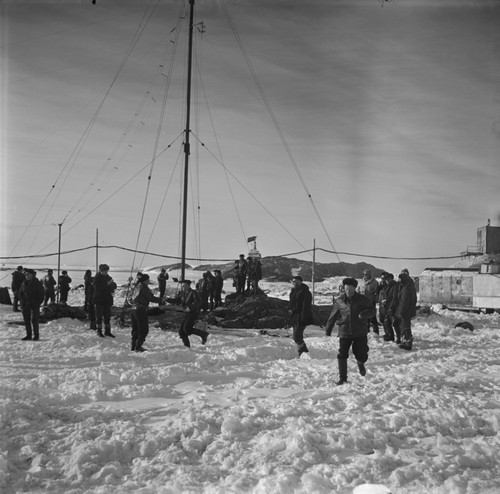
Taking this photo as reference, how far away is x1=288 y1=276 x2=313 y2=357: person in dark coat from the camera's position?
10.9m

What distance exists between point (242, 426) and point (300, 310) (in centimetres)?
551

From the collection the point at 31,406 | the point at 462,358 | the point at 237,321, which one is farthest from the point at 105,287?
the point at 462,358

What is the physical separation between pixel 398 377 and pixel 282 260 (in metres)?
57.9

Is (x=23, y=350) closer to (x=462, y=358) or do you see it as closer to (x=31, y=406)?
(x=31, y=406)

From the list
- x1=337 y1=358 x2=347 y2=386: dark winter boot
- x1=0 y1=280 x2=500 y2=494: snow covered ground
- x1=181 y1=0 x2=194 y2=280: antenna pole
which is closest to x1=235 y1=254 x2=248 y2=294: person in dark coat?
x1=181 y1=0 x2=194 y2=280: antenna pole

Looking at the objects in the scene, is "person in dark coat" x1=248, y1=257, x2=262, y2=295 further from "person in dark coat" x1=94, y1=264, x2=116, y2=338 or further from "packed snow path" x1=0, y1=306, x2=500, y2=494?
"packed snow path" x1=0, y1=306, x2=500, y2=494

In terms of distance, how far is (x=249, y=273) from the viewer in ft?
67.1

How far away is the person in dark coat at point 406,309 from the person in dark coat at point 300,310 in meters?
2.62

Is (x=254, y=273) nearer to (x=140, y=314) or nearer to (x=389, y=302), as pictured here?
(x=389, y=302)

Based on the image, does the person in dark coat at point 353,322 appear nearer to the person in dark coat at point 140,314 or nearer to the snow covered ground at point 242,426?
the snow covered ground at point 242,426

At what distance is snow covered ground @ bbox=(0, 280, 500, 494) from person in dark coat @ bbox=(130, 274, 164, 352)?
3.00ft

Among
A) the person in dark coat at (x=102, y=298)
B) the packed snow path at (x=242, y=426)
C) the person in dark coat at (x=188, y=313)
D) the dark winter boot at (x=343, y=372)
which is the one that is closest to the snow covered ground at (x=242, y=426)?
the packed snow path at (x=242, y=426)

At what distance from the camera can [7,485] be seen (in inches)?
173

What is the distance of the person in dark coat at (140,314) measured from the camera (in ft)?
36.3
